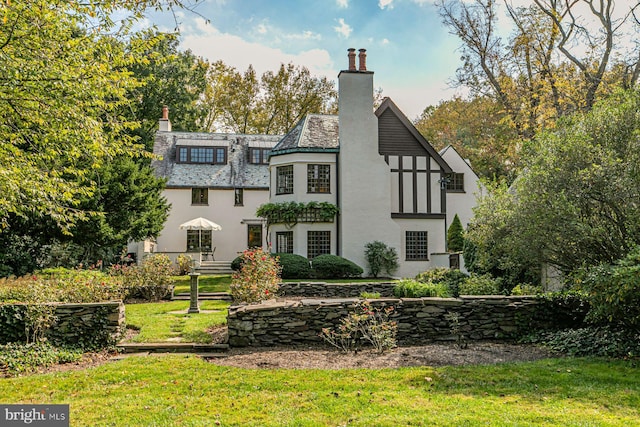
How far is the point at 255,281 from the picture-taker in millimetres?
11016

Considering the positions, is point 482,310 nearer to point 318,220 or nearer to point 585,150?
point 585,150

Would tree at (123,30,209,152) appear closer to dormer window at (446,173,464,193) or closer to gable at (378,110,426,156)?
gable at (378,110,426,156)

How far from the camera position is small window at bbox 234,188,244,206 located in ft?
92.2

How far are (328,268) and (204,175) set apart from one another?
12421mm

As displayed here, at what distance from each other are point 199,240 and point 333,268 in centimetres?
1085

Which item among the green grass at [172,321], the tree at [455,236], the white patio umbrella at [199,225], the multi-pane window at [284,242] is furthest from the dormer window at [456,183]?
the green grass at [172,321]

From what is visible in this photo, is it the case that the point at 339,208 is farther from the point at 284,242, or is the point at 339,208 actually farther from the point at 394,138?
the point at 394,138

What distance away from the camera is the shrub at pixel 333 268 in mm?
19234

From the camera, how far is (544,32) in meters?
20.5

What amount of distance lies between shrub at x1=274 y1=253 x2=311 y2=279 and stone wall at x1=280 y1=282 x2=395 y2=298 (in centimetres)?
373

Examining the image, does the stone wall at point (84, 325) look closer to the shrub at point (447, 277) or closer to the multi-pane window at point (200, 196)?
the shrub at point (447, 277)

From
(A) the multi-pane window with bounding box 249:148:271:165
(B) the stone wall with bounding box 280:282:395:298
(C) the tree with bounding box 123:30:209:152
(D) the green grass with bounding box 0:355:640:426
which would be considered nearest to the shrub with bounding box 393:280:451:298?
(B) the stone wall with bounding box 280:282:395:298

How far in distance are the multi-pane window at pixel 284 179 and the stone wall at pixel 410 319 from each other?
1338 centimetres

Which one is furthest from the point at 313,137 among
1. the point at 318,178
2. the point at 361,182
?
the point at 361,182
